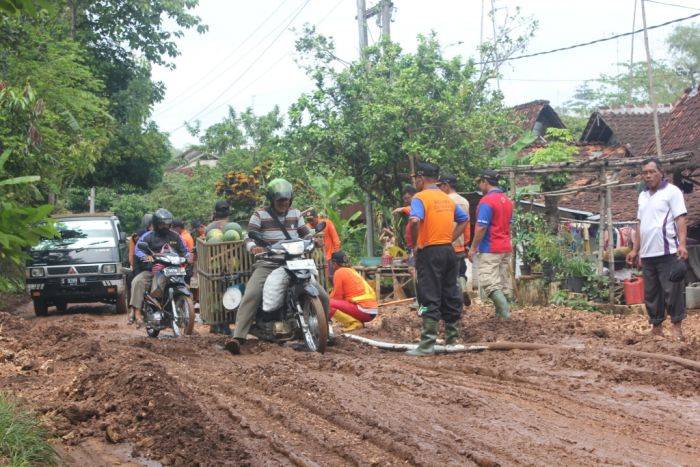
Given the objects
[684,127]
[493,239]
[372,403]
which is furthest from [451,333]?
[684,127]

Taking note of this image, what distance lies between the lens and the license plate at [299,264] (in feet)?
32.2

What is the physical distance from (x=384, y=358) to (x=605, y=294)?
6.85 m

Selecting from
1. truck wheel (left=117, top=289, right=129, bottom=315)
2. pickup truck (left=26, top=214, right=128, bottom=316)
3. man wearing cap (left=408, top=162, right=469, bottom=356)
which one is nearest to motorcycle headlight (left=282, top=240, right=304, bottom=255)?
man wearing cap (left=408, top=162, right=469, bottom=356)

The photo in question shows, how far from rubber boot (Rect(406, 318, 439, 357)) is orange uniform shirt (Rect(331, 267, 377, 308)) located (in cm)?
262

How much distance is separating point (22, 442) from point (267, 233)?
16.4ft

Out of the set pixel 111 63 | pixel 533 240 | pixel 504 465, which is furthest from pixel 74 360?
pixel 111 63

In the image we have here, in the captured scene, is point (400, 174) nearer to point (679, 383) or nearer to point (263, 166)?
point (263, 166)

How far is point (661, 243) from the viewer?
9750 mm

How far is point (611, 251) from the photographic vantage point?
47.9 ft

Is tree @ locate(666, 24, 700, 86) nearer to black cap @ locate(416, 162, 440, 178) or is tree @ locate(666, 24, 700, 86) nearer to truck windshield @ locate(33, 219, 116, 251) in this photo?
truck windshield @ locate(33, 219, 116, 251)

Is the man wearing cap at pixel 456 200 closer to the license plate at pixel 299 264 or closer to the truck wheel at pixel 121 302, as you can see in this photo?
the license plate at pixel 299 264

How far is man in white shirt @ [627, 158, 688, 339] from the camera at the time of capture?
382 inches

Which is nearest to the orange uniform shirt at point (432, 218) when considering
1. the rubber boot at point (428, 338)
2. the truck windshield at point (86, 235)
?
the rubber boot at point (428, 338)

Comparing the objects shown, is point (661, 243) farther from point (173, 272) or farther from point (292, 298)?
point (173, 272)
